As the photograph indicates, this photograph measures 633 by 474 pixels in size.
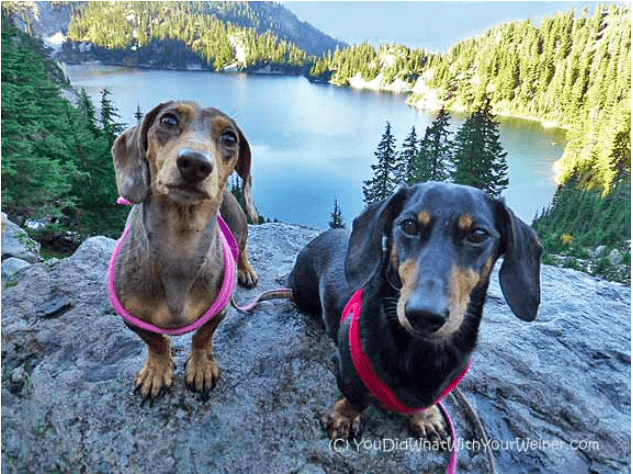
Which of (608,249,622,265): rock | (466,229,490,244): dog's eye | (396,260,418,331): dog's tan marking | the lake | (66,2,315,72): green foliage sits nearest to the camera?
(396,260,418,331): dog's tan marking

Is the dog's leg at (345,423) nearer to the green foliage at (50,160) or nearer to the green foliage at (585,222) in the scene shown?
the green foliage at (50,160)

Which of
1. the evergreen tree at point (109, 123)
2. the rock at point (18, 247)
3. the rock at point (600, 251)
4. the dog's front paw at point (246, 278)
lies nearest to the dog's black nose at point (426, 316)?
the dog's front paw at point (246, 278)

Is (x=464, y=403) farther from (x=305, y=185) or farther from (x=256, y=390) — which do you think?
(x=305, y=185)

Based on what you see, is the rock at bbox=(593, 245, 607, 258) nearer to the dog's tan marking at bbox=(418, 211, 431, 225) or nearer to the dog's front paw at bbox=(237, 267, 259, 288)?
the dog's front paw at bbox=(237, 267, 259, 288)

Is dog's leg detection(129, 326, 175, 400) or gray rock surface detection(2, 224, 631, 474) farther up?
dog's leg detection(129, 326, 175, 400)

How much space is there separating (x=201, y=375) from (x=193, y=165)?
185cm

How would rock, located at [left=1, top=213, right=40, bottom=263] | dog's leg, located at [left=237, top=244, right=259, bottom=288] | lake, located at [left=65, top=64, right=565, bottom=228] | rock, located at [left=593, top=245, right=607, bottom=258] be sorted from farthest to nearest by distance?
lake, located at [left=65, top=64, right=565, bottom=228] < rock, located at [left=593, top=245, right=607, bottom=258] < rock, located at [left=1, top=213, right=40, bottom=263] < dog's leg, located at [left=237, top=244, right=259, bottom=288]

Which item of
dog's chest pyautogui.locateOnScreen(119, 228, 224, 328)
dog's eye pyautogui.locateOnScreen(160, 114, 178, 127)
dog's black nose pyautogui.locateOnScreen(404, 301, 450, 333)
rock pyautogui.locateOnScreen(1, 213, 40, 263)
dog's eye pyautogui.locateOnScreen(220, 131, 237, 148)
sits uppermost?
dog's eye pyautogui.locateOnScreen(160, 114, 178, 127)

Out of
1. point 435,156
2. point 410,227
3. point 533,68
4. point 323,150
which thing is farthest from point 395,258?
point 533,68

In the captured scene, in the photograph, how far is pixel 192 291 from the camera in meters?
2.93

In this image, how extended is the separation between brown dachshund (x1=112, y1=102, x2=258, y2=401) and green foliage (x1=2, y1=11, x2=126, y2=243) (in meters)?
14.4

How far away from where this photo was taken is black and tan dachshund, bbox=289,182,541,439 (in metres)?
2.19

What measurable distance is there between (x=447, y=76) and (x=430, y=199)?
413 ft

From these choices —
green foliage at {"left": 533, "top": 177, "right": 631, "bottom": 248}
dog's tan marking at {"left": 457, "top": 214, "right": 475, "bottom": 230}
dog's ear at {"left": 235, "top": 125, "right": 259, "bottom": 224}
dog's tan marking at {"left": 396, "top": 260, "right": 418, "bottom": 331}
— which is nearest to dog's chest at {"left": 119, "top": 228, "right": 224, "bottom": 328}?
dog's ear at {"left": 235, "top": 125, "right": 259, "bottom": 224}
